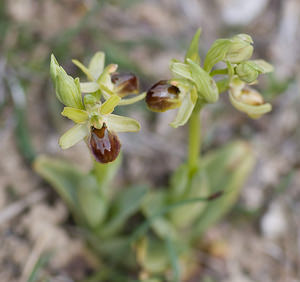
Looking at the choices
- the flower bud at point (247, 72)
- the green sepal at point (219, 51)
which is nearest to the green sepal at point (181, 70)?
the green sepal at point (219, 51)

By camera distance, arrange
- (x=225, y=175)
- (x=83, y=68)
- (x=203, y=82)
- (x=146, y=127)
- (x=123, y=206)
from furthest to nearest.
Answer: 1. (x=146, y=127)
2. (x=225, y=175)
3. (x=123, y=206)
4. (x=83, y=68)
5. (x=203, y=82)

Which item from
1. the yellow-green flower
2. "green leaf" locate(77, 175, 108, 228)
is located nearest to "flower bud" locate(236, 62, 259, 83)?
the yellow-green flower

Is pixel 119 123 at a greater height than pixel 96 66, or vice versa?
pixel 96 66

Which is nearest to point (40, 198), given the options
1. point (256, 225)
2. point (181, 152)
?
point (181, 152)

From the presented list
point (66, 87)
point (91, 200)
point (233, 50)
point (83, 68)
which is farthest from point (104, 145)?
point (233, 50)

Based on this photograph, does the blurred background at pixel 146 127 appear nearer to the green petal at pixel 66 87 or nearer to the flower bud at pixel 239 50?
the green petal at pixel 66 87

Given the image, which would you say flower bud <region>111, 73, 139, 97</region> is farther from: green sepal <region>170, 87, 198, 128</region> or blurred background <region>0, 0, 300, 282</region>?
blurred background <region>0, 0, 300, 282</region>

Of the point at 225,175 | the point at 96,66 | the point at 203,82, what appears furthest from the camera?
the point at 225,175

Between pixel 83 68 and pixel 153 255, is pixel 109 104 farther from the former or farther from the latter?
pixel 153 255
